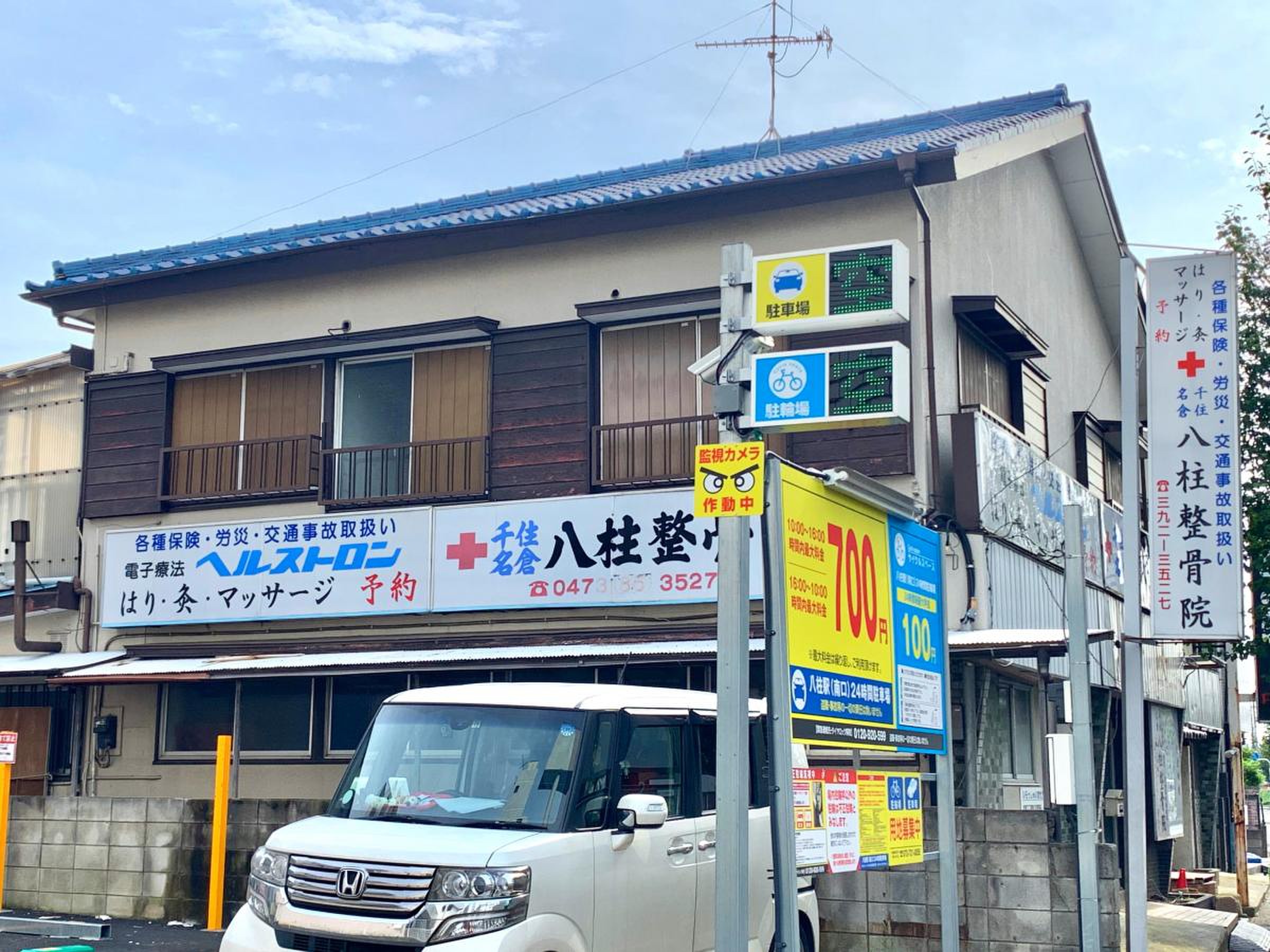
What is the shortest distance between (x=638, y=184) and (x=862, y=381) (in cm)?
1096

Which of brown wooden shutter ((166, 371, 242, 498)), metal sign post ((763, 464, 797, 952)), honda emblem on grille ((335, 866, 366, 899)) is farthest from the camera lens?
brown wooden shutter ((166, 371, 242, 498))

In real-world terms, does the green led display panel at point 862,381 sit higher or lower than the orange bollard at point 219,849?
higher

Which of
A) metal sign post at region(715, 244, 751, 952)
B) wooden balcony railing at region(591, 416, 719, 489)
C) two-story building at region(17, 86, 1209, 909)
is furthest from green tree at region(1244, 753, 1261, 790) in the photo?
metal sign post at region(715, 244, 751, 952)

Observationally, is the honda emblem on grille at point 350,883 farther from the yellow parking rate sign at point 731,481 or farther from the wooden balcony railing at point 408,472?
the wooden balcony railing at point 408,472

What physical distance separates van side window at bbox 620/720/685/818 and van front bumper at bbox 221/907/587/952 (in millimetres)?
1007

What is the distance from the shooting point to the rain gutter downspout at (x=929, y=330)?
14.7 metres

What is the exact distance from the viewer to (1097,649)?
750 inches

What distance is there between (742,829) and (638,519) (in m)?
8.42

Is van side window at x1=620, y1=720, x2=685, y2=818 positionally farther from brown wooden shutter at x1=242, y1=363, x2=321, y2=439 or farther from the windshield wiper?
brown wooden shutter at x1=242, y1=363, x2=321, y2=439

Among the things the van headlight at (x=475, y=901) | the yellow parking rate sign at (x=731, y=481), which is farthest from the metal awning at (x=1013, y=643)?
the van headlight at (x=475, y=901)

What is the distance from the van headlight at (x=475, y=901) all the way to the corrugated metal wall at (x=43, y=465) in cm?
1328

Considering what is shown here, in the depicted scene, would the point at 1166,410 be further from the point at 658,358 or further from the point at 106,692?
the point at 106,692

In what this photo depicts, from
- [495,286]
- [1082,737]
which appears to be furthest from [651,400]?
[1082,737]

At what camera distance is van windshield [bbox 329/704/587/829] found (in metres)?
8.24
